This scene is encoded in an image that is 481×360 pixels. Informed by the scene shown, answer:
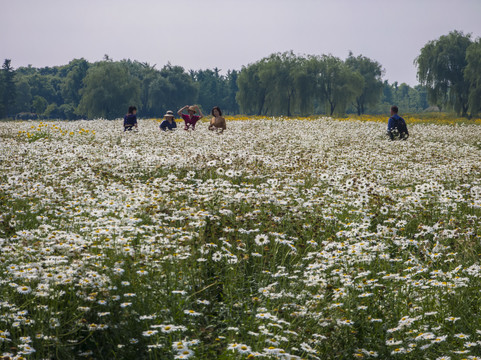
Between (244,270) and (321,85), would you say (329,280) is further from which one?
(321,85)

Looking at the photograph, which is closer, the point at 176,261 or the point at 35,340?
the point at 35,340

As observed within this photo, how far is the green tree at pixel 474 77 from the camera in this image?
3472 cm

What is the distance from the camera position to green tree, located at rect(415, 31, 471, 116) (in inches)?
1527

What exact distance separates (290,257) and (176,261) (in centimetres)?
155

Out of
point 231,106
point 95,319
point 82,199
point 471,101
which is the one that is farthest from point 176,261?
point 231,106

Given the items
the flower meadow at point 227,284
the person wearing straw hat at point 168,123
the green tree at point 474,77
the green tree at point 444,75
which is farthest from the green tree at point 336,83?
the flower meadow at point 227,284

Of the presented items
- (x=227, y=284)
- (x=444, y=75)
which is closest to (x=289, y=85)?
(x=444, y=75)

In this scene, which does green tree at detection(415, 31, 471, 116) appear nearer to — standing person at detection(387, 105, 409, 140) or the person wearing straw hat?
standing person at detection(387, 105, 409, 140)

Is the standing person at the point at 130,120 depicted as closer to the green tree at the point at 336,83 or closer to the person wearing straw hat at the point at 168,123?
the person wearing straw hat at the point at 168,123

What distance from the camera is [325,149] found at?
41.2 ft

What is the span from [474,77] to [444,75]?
3258mm

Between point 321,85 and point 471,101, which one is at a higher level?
point 321,85

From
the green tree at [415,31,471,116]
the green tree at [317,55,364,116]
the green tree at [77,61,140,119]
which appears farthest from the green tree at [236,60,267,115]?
the green tree at [415,31,471,116]

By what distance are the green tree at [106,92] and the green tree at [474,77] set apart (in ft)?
132
